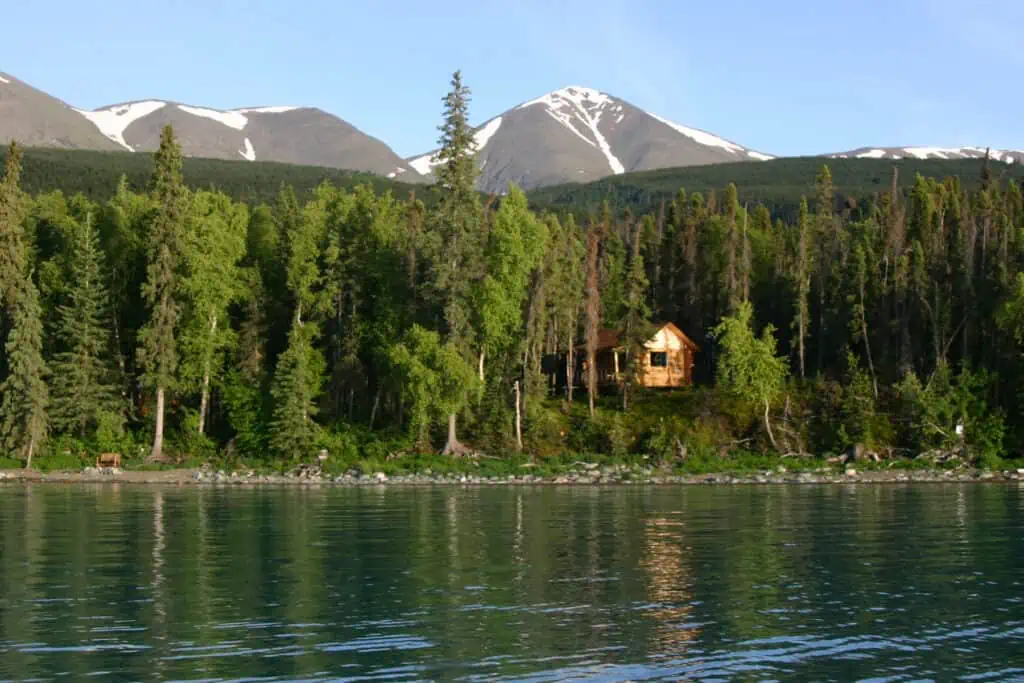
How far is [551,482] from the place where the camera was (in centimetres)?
5675

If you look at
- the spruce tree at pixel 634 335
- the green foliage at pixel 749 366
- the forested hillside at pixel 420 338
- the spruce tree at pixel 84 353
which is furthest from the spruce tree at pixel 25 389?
the green foliage at pixel 749 366

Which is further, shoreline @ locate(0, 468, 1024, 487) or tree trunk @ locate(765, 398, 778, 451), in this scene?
tree trunk @ locate(765, 398, 778, 451)

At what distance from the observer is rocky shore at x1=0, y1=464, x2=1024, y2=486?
56.3 m

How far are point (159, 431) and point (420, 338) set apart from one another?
1410cm

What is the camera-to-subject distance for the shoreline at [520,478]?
56.2m

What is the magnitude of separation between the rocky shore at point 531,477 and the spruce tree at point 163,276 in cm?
558

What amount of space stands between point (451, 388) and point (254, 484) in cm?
1102

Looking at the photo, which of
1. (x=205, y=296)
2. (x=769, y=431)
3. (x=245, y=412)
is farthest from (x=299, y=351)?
(x=769, y=431)

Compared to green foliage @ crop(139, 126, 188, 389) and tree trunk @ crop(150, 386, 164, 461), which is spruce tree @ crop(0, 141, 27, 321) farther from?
tree trunk @ crop(150, 386, 164, 461)

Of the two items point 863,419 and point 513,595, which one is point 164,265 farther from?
point 513,595

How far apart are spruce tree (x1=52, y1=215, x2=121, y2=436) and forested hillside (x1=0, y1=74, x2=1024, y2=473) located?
0.54 feet

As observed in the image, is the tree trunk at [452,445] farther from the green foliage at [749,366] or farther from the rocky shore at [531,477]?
the green foliage at [749,366]

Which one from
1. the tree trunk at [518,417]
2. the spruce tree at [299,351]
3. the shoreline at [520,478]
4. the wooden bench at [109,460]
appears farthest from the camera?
the tree trunk at [518,417]

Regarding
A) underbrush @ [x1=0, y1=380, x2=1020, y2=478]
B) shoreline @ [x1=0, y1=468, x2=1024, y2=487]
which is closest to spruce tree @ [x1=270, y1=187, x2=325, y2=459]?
underbrush @ [x1=0, y1=380, x2=1020, y2=478]
